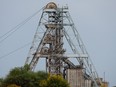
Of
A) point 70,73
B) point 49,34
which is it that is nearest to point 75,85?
point 70,73

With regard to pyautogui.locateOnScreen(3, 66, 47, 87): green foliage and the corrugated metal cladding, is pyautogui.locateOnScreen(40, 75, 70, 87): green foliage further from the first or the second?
the corrugated metal cladding

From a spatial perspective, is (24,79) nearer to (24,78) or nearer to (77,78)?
(24,78)

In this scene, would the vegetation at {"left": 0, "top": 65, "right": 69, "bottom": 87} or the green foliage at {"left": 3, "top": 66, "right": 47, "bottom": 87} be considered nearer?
the vegetation at {"left": 0, "top": 65, "right": 69, "bottom": 87}

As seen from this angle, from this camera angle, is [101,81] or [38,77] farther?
[101,81]

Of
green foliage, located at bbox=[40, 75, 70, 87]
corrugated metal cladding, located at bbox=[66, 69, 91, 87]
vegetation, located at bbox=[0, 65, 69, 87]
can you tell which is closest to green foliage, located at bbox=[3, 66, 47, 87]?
vegetation, located at bbox=[0, 65, 69, 87]

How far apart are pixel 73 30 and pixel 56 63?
8.96 meters

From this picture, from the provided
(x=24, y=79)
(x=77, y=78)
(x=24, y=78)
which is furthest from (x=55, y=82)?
(x=77, y=78)

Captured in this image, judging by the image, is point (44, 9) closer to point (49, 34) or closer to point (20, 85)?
point (49, 34)

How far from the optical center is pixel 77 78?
128750mm

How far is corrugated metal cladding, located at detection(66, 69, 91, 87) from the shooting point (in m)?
128

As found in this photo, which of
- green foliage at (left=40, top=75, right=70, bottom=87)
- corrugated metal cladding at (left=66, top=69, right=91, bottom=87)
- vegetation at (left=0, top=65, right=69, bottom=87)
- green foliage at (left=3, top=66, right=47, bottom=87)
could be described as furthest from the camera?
corrugated metal cladding at (left=66, top=69, right=91, bottom=87)

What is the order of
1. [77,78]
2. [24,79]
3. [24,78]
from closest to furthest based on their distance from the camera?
1. [24,78]
2. [24,79]
3. [77,78]

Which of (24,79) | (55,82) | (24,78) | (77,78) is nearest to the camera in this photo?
(55,82)

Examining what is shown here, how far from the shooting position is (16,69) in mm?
126625
